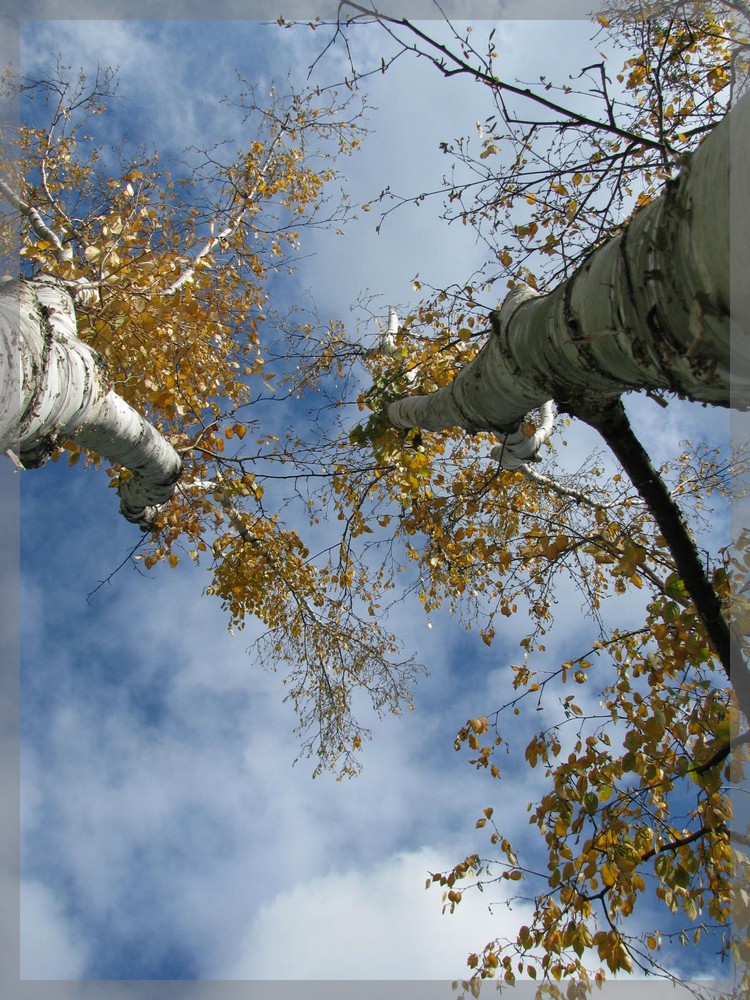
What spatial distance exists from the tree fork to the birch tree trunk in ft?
7.47

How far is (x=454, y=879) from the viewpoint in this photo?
3.73 meters

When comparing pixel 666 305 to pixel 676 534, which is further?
pixel 676 534

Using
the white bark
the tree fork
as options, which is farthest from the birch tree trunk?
the tree fork

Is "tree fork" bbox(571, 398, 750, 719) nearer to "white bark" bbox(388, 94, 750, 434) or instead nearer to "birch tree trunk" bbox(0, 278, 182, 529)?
"white bark" bbox(388, 94, 750, 434)

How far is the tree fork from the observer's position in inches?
94.2

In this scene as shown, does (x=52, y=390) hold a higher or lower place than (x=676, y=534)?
higher

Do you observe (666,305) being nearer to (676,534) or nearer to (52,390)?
(676,534)

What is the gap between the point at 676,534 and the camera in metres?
2.50

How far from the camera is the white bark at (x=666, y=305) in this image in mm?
935

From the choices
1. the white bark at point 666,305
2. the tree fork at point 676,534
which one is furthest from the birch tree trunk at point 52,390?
the tree fork at point 676,534

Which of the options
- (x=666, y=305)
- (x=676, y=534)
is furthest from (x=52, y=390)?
(x=676, y=534)

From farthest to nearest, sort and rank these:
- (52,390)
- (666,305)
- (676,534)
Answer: (676,534) < (52,390) < (666,305)

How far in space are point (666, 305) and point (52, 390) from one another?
7.37ft

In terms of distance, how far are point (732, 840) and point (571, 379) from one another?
2.91 m
